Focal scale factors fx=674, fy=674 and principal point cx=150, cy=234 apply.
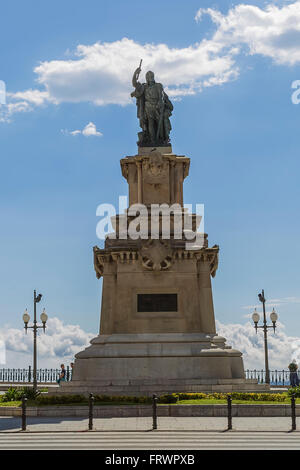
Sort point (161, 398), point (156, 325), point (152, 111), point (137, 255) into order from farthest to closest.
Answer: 1. point (152, 111)
2. point (137, 255)
3. point (156, 325)
4. point (161, 398)

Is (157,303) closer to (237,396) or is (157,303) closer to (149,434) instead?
(237,396)

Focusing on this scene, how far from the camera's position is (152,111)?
3472 centimetres

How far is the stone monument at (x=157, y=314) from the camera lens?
91.5 feet

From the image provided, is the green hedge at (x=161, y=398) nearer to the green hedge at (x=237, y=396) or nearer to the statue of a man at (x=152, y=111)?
the green hedge at (x=237, y=396)

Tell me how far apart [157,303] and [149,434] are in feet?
41.9

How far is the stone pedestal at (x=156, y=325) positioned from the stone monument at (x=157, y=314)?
4cm

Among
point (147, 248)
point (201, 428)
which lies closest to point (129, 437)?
point (201, 428)

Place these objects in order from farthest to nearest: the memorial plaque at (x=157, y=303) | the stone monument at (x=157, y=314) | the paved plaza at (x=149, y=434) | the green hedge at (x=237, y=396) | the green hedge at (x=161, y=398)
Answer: the memorial plaque at (x=157, y=303) < the stone monument at (x=157, y=314) < the green hedge at (x=237, y=396) < the green hedge at (x=161, y=398) < the paved plaza at (x=149, y=434)

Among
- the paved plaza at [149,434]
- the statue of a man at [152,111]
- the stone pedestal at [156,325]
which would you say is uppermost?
the statue of a man at [152,111]

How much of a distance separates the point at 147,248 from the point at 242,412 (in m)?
10.1

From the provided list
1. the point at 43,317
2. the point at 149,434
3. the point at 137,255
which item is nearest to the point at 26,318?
the point at 43,317

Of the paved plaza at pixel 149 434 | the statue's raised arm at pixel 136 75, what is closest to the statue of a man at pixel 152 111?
the statue's raised arm at pixel 136 75

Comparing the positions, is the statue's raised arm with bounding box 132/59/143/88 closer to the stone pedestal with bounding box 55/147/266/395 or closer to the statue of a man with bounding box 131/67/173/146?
the statue of a man with bounding box 131/67/173/146
